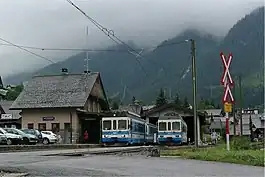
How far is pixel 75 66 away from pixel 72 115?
6227mm

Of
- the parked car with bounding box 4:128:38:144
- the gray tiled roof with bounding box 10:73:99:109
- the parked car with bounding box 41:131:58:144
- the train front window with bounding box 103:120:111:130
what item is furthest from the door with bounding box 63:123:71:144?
the parked car with bounding box 4:128:38:144

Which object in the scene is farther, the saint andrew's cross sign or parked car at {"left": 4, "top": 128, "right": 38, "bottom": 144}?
parked car at {"left": 4, "top": 128, "right": 38, "bottom": 144}

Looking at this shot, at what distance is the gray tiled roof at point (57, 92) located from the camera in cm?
5825

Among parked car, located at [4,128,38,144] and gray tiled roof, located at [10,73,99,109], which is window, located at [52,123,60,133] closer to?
gray tiled roof, located at [10,73,99,109]

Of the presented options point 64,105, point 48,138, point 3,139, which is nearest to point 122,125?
point 48,138

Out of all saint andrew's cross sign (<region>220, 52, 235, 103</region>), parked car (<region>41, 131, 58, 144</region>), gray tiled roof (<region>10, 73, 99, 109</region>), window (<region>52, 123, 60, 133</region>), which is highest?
gray tiled roof (<region>10, 73, 99, 109</region>)

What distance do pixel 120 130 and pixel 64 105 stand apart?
1665cm

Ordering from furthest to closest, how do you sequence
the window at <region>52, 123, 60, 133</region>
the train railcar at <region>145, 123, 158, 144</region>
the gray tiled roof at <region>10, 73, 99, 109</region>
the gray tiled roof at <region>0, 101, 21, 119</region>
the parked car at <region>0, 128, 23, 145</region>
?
the gray tiled roof at <region>0, 101, 21, 119</region> < the gray tiled roof at <region>10, 73, 99, 109</region> < the window at <region>52, 123, 60, 133</region> < the train railcar at <region>145, 123, 158, 144</region> < the parked car at <region>0, 128, 23, 145</region>

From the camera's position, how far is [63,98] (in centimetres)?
5881

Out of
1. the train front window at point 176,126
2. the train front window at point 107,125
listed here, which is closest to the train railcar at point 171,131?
the train front window at point 176,126

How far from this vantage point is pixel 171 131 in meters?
46.2

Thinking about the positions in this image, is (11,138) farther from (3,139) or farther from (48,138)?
(48,138)

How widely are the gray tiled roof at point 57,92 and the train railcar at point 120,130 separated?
13348 millimetres

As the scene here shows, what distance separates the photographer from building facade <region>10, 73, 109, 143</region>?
57.2 m
